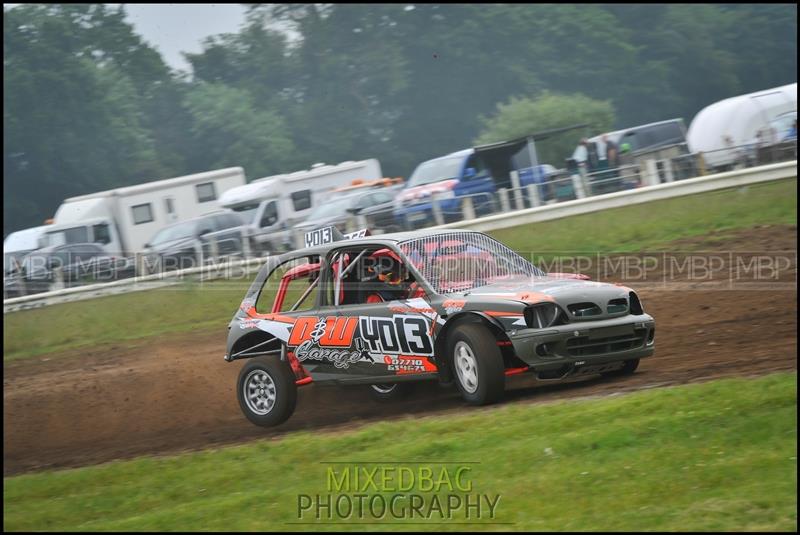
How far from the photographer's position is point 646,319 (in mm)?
8453

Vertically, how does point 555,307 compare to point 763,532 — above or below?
above

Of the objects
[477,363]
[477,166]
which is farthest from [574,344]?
[477,166]

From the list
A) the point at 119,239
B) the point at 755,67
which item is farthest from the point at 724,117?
the point at 755,67

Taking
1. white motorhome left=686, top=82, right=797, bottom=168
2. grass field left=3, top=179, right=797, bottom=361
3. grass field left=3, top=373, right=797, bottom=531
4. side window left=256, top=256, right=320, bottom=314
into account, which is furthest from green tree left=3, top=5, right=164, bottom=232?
grass field left=3, top=373, right=797, bottom=531

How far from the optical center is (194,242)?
984 inches

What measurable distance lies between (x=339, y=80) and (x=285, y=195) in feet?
108

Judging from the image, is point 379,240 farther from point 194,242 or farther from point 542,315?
point 194,242

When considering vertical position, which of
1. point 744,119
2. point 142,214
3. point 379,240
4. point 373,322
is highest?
point 142,214

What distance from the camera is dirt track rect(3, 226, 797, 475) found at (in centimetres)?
900

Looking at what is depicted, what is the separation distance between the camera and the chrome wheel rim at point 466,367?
26.9 feet

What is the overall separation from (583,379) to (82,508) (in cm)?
444

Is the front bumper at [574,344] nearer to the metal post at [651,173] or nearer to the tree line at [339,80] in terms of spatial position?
the metal post at [651,173]

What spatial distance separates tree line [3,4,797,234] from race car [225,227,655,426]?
133ft

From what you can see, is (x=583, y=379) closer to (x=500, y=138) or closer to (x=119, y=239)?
(x=119, y=239)
